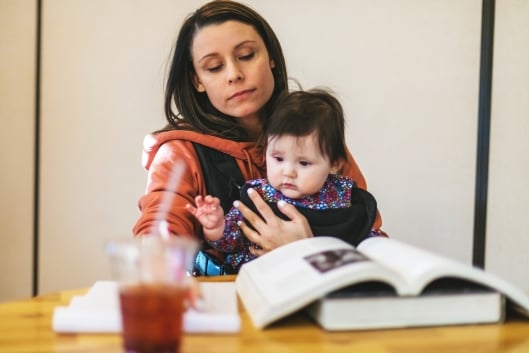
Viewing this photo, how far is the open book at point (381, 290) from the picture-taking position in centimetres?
68

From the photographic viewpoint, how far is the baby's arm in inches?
40.6

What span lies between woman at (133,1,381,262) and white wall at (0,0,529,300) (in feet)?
1.68

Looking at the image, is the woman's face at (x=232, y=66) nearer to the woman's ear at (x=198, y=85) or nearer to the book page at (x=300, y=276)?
the woman's ear at (x=198, y=85)

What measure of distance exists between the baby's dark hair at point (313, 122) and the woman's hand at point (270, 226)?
0.43ft

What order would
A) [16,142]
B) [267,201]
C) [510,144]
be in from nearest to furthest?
[267,201]
[16,142]
[510,144]

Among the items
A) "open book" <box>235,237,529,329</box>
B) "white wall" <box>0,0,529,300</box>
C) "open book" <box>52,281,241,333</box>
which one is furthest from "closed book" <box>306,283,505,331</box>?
"white wall" <box>0,0,529,300</box>

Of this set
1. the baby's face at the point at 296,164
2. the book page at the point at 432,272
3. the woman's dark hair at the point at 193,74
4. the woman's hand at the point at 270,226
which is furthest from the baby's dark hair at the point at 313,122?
the book page at the point at 432,272

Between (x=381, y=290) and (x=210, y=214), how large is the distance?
426 mm

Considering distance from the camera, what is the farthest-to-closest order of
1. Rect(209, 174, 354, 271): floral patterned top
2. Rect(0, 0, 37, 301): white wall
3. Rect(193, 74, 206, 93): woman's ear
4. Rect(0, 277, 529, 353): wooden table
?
1. Rect(0, 0, 37, 301): white wall
2. Rect(193, 74, 206, 93): woman's ear
3. Rect(209, 174, 354, 271): floral patterned top
4. Rect(0, 277, 529, 353): wooden table

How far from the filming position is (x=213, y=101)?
1381 millimetres

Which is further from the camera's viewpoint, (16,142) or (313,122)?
(16,142)

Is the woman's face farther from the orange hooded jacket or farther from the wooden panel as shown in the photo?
the wooden panel

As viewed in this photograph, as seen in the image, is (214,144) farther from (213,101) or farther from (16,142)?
(16,142)

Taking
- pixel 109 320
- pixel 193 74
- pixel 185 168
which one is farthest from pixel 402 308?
pixel 193 74
